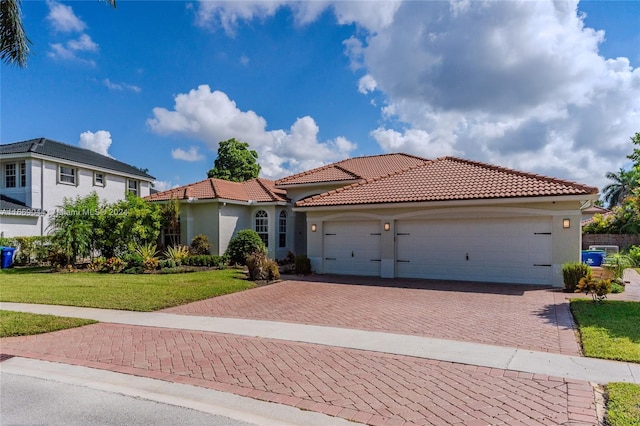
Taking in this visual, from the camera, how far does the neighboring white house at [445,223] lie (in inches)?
525

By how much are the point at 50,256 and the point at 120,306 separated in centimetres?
1168

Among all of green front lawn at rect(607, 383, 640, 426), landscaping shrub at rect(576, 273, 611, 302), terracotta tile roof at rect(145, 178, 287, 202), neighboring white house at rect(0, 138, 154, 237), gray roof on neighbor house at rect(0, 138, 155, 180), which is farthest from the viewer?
gray roof on neighbor house at rect(0, 138, 155, 180)

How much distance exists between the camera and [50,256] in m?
19.1

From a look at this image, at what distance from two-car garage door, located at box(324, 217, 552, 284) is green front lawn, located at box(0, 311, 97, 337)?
34.5 feet

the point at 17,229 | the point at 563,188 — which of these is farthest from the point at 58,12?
the point at 563,188

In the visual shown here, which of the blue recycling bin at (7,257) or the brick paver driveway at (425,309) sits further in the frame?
the blue recycling bin at (7,257)

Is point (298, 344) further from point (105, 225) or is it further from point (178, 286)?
point (105, 225)

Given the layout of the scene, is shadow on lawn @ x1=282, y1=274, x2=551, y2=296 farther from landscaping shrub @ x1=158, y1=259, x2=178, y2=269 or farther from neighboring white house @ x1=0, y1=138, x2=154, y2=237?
neighboring white house @ x1=0, y1=138, x2=154, y2=237

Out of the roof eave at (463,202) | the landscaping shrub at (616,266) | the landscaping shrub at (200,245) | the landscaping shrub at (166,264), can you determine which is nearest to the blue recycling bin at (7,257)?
the landscaping shrub at (166,264)

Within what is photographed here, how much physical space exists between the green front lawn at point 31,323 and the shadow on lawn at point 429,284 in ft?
27.1

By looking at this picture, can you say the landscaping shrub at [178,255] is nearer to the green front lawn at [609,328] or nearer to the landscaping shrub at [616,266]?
the green front lawn at [609,328]

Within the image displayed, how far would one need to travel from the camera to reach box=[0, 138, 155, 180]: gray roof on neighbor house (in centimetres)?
2478

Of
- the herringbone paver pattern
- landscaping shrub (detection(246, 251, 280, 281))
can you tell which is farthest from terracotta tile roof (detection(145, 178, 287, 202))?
the herringbone paver pattern

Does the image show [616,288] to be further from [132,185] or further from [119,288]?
[132,185]
